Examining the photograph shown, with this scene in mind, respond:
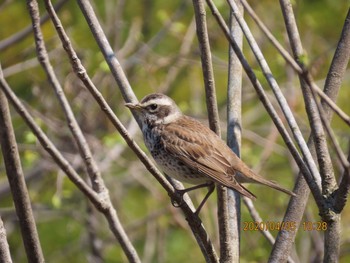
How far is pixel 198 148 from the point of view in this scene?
5.89 meters

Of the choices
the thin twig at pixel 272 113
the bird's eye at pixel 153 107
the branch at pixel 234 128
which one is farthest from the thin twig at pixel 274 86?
the bird's eye at pixel 153 107

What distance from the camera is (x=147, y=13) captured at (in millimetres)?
10953

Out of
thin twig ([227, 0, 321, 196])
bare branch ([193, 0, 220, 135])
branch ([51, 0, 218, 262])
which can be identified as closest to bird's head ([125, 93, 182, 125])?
branch ([51, 0, 218, 262])

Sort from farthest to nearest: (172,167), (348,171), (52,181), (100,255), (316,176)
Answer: (52,181), (100,255), (172,167), (316,176), (348,171)

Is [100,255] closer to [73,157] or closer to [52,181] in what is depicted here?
Answer: [73,157]

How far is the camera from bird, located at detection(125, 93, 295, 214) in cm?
556

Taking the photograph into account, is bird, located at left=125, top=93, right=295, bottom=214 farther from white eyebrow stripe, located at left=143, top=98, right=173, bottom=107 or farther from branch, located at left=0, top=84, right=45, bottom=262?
branch, located at left=0, top=84, right=45, bottom=262

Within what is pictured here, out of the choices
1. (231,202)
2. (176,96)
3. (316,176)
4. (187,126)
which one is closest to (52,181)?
(176,96)

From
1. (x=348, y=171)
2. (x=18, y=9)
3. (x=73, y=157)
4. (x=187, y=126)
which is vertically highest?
(x=18, y=9)

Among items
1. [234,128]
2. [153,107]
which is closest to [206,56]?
[234,128]

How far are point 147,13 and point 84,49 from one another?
5.16ft

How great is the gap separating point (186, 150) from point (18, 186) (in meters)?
2.08

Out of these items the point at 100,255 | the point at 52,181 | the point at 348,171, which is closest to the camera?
the point at 348,171

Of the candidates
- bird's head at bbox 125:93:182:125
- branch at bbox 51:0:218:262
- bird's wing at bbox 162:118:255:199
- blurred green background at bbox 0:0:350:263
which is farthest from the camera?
blurred green background at bbox 0:0:350:263
